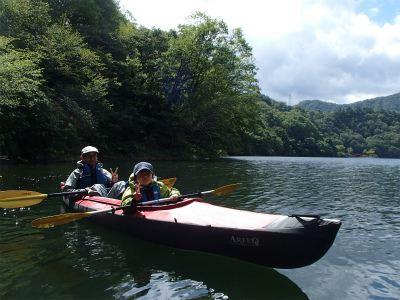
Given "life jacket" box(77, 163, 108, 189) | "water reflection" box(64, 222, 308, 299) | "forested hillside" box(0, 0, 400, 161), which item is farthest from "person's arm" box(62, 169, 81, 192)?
"forested hillside" box(0, 0, 400, 161)

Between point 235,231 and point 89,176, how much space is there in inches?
194

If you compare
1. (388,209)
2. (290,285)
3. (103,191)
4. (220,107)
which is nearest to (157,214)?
(290,285)

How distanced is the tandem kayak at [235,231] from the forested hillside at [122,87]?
53.8ft

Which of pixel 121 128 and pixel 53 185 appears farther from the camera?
pixel 121 128

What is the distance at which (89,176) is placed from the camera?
7.54 metres

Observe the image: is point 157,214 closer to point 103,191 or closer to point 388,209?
point 103,191

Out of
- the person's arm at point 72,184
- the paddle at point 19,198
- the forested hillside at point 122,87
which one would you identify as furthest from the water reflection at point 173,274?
the forested hillside at point 122,87

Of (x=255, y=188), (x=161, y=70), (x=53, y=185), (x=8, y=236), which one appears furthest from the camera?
(x=161, y=70)

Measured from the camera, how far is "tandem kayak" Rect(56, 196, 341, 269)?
11.6ft

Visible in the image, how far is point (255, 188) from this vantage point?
11.6 m

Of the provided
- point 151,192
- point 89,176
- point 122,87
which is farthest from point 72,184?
point 122,87

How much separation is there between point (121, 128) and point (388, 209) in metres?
24.2

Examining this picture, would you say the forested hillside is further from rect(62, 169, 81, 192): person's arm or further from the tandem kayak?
the tandem kayak

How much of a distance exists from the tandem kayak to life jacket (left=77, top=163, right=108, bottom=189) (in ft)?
7.76
